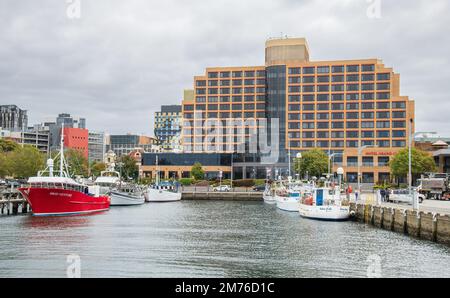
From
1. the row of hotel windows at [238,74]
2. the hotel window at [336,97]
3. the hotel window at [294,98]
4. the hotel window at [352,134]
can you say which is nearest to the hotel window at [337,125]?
the hotel window at [352,134]

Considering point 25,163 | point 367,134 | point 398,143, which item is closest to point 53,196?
point 25,163

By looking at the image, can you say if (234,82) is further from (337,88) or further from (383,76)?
(383,76)

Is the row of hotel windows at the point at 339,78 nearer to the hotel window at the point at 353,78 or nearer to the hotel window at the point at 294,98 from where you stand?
the hotel window at the point at 353,78

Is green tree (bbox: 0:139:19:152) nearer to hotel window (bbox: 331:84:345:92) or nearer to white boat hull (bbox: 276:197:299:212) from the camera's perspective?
hotel window (bbox: 331:84:345:92)

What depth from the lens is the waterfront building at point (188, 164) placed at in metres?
171

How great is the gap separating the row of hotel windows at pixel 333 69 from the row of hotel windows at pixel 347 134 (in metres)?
19.0

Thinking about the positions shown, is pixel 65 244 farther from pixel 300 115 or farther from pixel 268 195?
pixel 300 115

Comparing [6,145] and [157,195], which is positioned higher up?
[6,145]

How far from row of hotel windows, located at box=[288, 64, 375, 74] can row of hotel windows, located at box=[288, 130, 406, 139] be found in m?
19.0

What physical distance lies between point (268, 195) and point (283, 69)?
71.6 metres

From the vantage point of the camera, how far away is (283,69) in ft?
552

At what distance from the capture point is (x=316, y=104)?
16575cm

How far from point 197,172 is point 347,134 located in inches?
1860
